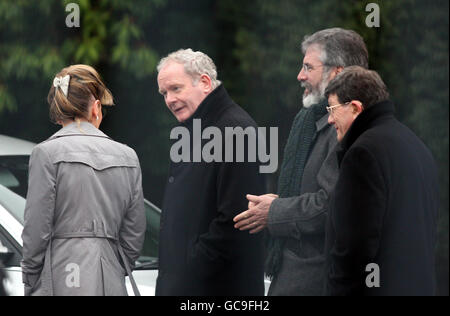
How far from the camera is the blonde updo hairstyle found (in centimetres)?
352

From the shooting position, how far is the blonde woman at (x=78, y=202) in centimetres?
343

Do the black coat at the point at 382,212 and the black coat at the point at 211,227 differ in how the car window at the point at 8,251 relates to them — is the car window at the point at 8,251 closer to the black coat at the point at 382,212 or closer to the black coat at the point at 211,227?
the black coat at the point at 211,227

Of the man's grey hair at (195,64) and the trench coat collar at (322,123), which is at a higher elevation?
the man's grey hair at (195,64)

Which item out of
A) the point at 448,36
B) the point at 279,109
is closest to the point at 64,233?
the point at 279,109

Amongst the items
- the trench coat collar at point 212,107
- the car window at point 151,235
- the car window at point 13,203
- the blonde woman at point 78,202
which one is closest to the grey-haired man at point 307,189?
the trench coat collar at point 212,107

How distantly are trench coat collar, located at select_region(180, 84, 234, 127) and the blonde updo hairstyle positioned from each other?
13.2 inches

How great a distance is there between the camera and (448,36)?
21.8ft

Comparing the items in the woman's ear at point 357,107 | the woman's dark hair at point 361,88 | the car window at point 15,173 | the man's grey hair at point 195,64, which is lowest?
the car window at point 15,173

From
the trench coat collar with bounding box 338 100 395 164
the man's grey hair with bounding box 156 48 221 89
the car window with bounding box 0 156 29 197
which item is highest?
the man's grey hair with bounding box 156 48 221 89

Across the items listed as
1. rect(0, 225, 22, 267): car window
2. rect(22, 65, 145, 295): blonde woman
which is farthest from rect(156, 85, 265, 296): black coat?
rect(0, 225, 22, 267): car window

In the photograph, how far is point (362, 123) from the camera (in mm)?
3350

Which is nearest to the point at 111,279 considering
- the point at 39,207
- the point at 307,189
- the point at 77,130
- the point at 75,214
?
the point at 75,214

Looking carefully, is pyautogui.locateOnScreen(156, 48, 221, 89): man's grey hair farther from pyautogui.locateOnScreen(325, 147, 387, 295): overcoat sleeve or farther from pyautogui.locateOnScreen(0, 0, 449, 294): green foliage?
pyautogui.locateOnScreen(0, 0, 449, 294): green foliage
